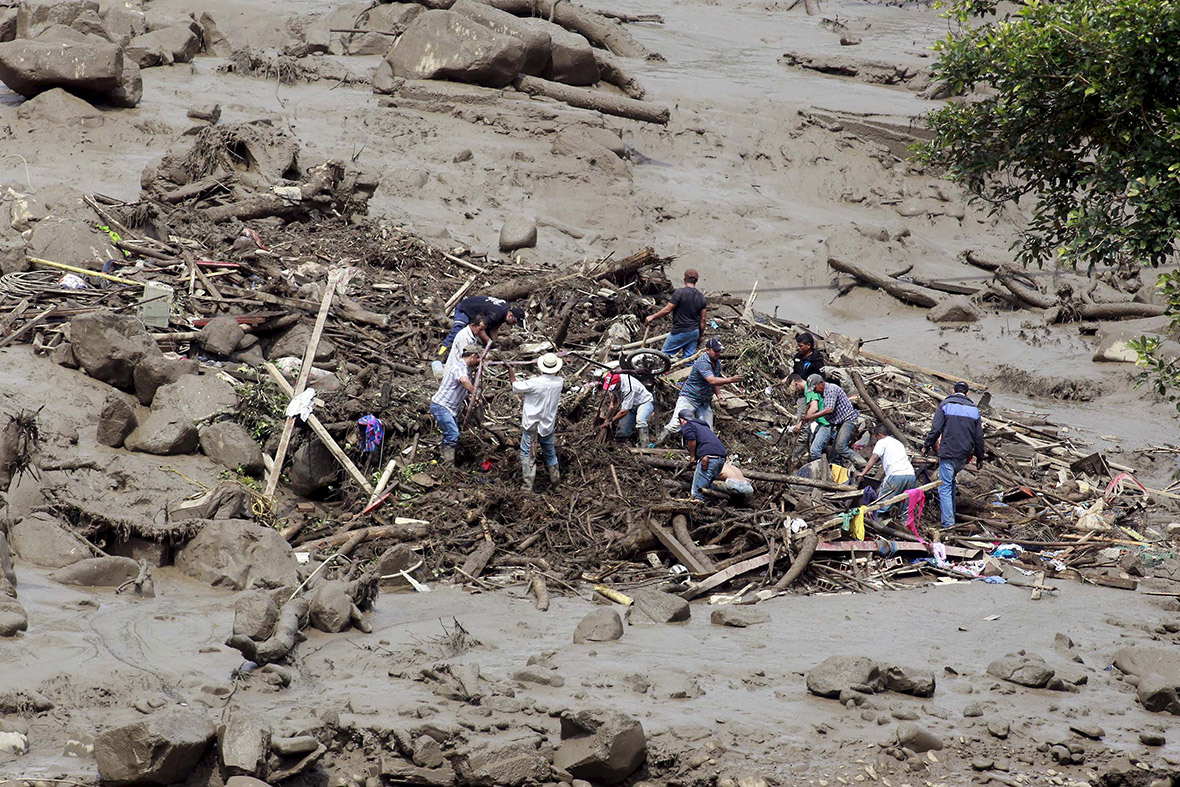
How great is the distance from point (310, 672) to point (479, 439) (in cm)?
443

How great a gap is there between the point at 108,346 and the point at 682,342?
6486 mm

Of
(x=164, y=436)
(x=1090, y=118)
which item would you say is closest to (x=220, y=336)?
(x=164, y=436)

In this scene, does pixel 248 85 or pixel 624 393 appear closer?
pixel 624 393

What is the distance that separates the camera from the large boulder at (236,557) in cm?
809

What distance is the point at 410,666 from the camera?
6.66 metres

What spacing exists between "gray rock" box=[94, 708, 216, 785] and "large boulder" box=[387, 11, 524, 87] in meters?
16.8

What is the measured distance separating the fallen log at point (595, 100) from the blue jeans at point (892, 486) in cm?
1272

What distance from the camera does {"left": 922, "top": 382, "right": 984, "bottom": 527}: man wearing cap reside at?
34.4 ft

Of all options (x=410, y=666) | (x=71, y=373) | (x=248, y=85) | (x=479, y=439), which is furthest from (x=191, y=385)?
(x=248, y=85)

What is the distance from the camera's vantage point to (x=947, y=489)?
1067 centimetres

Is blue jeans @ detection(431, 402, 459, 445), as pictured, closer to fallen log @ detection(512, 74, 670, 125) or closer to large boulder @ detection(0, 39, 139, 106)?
large boulder @ detection(0, 39, 139, 106)

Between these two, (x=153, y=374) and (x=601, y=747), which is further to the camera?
(x=153, y=374)

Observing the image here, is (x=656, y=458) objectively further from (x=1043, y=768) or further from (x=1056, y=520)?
(x=1043, y=768)

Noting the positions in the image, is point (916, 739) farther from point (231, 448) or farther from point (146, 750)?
point (231, 448)
